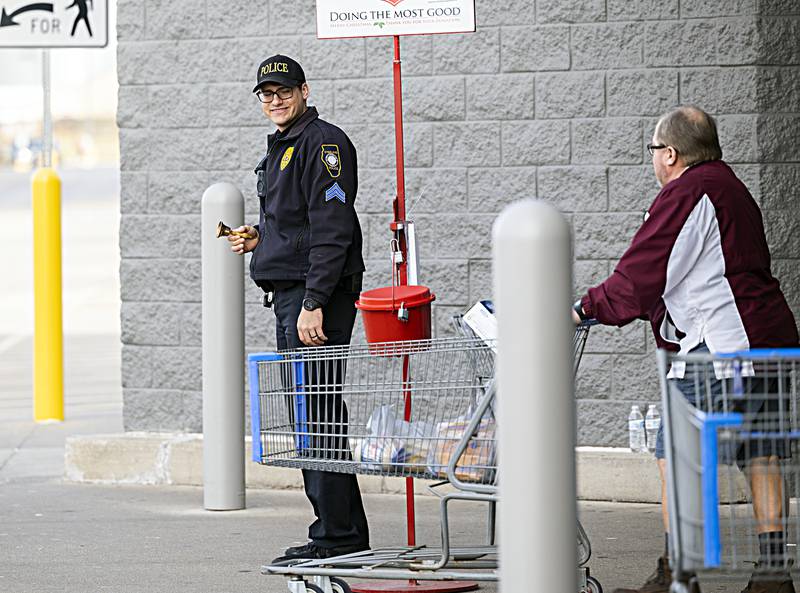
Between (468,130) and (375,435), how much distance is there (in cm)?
338

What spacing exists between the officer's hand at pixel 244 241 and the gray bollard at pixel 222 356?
130 centimetres

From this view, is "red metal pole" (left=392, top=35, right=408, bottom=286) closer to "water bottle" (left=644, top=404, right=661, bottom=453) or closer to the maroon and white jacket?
the maroon and white jacket

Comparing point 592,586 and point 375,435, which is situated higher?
point 375,435

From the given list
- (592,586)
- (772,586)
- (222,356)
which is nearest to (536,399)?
(772,586)

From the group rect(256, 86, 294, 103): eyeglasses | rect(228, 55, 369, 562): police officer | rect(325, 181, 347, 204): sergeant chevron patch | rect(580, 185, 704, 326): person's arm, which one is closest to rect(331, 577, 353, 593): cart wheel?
rect(228, 55, 369, 562): police officer

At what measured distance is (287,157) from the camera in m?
6.30

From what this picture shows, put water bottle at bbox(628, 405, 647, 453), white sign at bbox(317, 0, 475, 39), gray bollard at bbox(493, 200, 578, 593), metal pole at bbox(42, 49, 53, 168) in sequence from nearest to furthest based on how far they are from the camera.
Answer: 1. gray bollard at bbox(493, 200, 578, 593)
2. white sign at bbox(317, 0, 475, 39)
3. water bottle at bbox(628, 405, 647, 453)
4. metal pole at bbox(42, 49, 53, 168)

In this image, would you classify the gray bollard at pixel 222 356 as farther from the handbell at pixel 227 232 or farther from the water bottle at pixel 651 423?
the water bottle at pixel 651 423

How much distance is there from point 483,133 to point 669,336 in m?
2.93

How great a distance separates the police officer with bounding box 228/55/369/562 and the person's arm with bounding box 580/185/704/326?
3.99 ft

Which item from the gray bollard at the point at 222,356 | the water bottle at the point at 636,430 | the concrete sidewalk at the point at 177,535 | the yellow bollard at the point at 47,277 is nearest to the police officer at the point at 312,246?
the concrete sidewalk at the point at 177,535

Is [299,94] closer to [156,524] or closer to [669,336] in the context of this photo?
[669,336]

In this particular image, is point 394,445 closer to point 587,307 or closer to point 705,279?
point 587,307

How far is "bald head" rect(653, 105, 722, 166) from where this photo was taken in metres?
5.62
